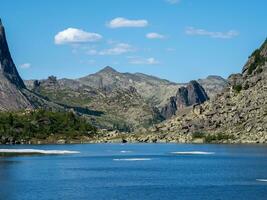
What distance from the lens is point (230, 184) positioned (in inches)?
5655

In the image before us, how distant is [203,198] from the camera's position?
120m

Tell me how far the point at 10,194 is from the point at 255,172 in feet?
244

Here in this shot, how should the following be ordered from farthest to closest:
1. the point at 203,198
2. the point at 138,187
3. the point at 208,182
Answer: the point at 208,182 → the point at 138,187 → the point at 203,198

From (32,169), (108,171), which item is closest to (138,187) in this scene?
(108,171)

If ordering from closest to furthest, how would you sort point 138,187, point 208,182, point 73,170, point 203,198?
point 203,198 < point 138,187 < point 208,182 < point 73,170

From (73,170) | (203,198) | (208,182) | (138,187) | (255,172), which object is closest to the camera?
(203,198)

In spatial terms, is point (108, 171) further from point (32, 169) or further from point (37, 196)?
point (37, 196)

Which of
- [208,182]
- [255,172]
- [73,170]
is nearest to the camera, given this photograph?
[208,182]

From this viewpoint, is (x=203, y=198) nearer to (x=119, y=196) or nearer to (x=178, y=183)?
(x=119, y=196)

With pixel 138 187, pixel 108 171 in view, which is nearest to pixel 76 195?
pixel 138 187

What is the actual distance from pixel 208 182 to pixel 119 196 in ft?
106

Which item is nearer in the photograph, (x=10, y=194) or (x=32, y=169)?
(x=10, y=194)

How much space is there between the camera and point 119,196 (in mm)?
123438

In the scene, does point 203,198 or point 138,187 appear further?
point 138,187
